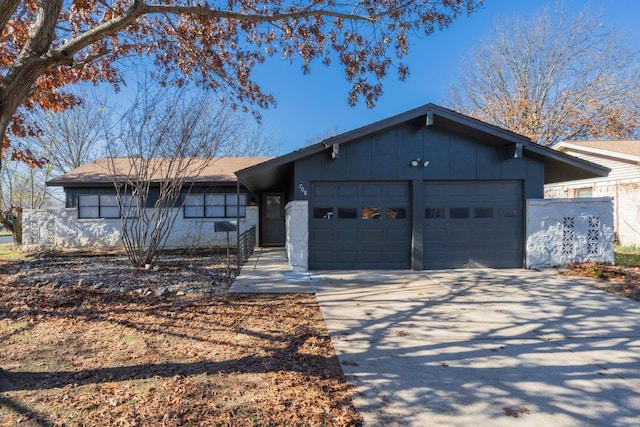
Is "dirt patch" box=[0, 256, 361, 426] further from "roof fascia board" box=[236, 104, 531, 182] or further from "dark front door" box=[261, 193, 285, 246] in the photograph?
"dark front door" box=[261, 193, 285, 246]

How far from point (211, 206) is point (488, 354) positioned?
12412 millimetres

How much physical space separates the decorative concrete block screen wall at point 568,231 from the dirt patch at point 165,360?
20.7 ft

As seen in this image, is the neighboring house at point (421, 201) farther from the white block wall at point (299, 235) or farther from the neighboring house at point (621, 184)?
the neighboring house at point (621, 184)

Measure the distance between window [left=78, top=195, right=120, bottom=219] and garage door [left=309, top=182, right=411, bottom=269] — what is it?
30.8 feet

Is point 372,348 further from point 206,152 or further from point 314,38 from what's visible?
point 206,152

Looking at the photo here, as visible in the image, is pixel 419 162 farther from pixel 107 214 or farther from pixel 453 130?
pixel 107 214

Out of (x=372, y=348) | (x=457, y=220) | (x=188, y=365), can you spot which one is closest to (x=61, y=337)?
(x=188, y=365)

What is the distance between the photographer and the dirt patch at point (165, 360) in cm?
270

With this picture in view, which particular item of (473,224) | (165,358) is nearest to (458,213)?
(473,224)

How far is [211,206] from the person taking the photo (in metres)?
14.5

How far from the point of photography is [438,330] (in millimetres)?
4652

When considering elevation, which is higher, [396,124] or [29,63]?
[396,124]

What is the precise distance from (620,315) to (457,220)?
4.20m

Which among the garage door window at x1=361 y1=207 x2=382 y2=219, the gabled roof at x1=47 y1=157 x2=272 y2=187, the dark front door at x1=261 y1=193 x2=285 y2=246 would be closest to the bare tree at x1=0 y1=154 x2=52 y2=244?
the gabled roof at x1=47 y1=157 x2=272 y2=187
